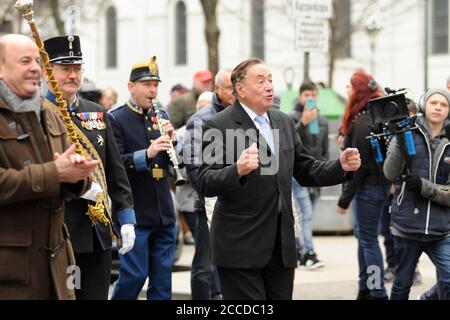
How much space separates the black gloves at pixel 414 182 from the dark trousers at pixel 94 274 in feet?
7.92

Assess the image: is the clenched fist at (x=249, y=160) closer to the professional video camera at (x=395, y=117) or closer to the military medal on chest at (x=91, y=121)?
the military medal on chest at (x=91, y=121)

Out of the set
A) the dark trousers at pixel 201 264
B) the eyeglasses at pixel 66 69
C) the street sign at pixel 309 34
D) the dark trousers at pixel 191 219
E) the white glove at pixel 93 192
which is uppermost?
the street sign at pixel 309 34

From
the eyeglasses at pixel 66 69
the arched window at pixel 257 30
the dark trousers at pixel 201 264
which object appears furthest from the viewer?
the arched window at pixel 257 30

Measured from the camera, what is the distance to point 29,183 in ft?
14.5

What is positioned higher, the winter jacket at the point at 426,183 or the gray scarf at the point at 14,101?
the gray scarf at the point at 14,101

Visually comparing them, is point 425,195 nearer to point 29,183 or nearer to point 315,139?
point 29,183

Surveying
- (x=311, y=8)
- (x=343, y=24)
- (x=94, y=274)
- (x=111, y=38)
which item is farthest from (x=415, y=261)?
(x=111, y=38)

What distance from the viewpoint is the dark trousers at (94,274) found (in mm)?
6023

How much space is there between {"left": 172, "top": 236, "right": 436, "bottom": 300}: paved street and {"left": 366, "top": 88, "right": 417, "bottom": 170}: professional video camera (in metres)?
2.53

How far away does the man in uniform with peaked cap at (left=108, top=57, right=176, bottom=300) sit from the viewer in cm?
748

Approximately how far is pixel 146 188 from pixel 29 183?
10.5ft

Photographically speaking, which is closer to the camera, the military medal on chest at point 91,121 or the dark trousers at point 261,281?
the dark trousers at point 261,281

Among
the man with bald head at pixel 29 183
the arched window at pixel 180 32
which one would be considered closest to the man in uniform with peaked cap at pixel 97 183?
the man with bald head at pixel 29 183
